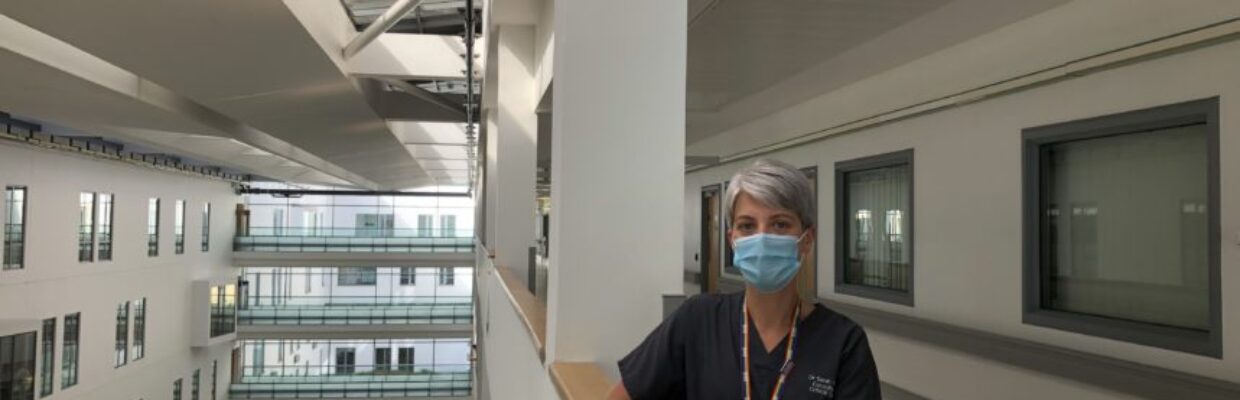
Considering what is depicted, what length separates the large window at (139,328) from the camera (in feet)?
63.4

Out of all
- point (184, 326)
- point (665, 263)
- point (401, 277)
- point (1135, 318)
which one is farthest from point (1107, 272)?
point (401, 277)

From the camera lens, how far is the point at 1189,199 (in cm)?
422

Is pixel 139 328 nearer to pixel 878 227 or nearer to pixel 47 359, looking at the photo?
pixel 47 359

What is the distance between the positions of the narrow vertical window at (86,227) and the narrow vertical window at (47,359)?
71.4 inches

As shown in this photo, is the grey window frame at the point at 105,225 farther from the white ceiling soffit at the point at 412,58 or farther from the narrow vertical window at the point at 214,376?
the white ceiling soffit at the point at 412,58

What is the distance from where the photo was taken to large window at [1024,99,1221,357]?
410cm

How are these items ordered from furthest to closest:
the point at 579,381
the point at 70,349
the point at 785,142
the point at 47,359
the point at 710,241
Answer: the point at 70,349
the point at 47,359
the point at 710,241
the point at 785,142
the point at 579,381

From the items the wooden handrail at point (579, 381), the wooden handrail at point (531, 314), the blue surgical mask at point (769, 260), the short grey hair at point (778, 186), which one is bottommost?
the wooden handrail at point (579, 381)

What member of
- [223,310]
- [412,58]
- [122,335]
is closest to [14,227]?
[122,335]

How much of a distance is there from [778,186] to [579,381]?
1.06 m

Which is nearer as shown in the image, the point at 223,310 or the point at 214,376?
the point at 223,310

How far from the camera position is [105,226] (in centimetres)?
1761

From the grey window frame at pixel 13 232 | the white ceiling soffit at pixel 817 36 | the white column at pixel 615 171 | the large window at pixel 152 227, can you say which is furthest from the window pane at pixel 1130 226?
the large window at pixel 152 227

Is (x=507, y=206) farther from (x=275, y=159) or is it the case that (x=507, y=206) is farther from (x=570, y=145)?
(x=275, y=159)
